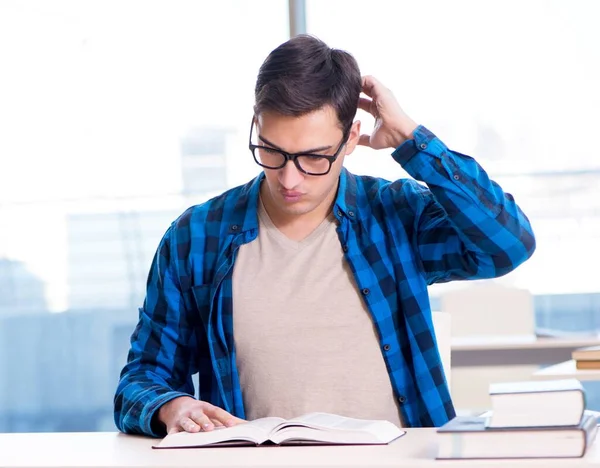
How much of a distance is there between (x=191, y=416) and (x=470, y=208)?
614 mm

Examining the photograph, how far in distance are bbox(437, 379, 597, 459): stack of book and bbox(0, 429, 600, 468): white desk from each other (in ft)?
0.06

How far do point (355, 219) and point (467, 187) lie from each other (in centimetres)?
25

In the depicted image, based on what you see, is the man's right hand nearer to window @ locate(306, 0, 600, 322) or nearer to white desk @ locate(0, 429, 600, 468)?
white desk @ locate(0, 429, 600, 468)

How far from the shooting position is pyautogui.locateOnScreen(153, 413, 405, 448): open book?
1.30 meters

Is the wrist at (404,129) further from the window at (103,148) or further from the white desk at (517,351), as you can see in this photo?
the window at (103,148)

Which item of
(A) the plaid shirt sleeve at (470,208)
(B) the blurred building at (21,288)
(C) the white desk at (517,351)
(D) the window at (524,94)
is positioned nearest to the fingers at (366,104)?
(A) the plaid shirt sleeve at (470,208)

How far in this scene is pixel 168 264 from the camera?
1822 mm

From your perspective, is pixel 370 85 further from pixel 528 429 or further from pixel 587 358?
pixel 587 358

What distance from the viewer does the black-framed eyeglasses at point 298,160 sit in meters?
1.63

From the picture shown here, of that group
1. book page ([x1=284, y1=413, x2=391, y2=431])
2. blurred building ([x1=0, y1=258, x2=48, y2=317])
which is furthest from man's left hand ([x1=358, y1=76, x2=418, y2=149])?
blurred building ([x1=0, y1=258, x2=48, y2=317])

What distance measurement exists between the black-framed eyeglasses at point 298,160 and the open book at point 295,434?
46cm

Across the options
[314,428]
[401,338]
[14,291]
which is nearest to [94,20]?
[14,291]

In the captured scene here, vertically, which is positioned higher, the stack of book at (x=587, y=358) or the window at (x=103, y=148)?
the window at (x=103, y=148)

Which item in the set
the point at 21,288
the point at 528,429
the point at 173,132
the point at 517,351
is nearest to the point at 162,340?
the point at 528,429
